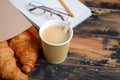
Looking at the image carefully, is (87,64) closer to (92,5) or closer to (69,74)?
(69,74)

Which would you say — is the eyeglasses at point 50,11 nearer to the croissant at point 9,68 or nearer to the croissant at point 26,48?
the croissant at point 26,48

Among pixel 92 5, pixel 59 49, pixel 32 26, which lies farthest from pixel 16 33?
pixel 92 5

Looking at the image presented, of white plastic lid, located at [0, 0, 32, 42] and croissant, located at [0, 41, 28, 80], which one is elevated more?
white plastic lid, located at [0, 0, 32, 42]

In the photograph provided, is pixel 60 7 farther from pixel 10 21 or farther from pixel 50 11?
pixel 10 21

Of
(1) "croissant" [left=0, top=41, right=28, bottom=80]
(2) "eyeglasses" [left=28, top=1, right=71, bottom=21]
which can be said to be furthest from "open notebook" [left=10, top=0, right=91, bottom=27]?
(1) "croissant" [left=0, top=41, right=28, bottom=80]

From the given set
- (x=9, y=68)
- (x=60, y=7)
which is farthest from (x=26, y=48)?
(x=60, y=7)

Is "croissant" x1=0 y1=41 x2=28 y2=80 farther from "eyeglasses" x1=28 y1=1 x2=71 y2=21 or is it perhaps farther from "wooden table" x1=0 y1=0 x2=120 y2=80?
"eyeglasses" x1=28 y1=1 x2=71 y2=21

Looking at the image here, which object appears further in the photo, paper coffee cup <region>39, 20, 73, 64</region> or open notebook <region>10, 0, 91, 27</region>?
open notebook <region>10, 0, 91, 27</region>
